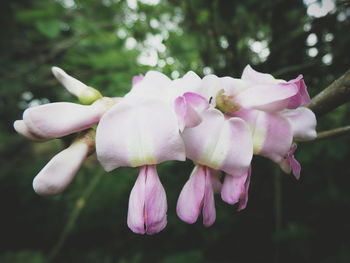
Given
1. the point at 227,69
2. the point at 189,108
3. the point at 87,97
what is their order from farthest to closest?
the point at 227,69, the point at 87,97, the point at 189,108

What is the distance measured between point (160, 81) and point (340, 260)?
141cm

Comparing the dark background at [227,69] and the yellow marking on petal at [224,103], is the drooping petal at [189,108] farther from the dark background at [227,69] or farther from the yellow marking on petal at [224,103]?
the dark background at [227,69]

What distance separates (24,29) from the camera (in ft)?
8.01

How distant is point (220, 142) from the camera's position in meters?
0.50

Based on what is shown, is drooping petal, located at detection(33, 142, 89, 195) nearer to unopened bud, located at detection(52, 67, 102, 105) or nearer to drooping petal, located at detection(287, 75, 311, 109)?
unopened bud, located at detection(52, 67, 102, 105)

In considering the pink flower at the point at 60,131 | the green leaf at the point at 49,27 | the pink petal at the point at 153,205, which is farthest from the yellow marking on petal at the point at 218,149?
the green leaf at the point at 49,27

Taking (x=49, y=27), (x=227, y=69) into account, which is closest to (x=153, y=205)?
(x=227, y=69)

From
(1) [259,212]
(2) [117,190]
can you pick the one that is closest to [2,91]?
(2) [117,190]

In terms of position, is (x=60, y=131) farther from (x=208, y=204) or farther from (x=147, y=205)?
(x=208, y=204)

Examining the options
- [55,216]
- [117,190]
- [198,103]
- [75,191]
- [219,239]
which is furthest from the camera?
[55,216]

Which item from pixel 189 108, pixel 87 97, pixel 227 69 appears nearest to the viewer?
pixel 189 108

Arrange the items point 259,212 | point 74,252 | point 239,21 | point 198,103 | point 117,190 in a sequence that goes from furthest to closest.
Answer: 1. point 74,252
2. point 117,190
3. point 259,212
4. point 239,21
5. point 198,103

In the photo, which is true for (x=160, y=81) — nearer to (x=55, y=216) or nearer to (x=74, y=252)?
(x=74, y=252)

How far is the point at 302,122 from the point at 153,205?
33 cm
